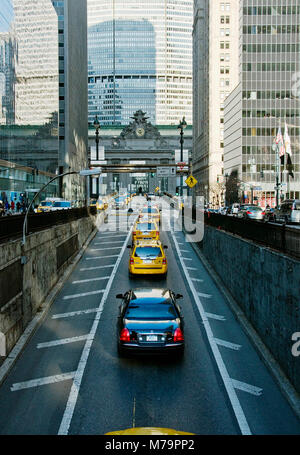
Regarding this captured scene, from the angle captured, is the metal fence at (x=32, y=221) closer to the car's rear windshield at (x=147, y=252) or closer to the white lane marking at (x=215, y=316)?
the car's rear windshield at (x=147, y=252)

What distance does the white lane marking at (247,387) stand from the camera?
34.8 feet

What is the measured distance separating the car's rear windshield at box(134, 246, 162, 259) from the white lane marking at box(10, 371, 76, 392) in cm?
1096

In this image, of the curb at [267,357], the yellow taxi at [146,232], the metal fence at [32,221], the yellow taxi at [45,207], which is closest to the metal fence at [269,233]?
the curb at [267,357]

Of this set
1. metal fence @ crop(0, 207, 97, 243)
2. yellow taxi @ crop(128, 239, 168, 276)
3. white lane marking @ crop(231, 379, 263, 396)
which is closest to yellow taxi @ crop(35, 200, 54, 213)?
metal fence @ crop(0, 207, 97, 243)

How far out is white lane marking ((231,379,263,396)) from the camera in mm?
10609

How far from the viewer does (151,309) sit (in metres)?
12.4

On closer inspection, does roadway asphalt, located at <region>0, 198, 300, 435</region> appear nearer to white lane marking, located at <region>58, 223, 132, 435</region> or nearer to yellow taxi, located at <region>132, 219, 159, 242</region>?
white lane marking, located at <region>58, 223, 132, 435</region>

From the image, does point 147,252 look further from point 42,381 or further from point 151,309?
point 42,381

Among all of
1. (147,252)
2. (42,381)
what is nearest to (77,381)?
(42,381)

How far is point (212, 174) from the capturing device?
118 meters

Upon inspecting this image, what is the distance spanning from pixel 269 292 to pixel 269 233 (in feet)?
7.07

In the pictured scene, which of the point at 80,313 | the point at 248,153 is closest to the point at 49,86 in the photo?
the point at 248,153

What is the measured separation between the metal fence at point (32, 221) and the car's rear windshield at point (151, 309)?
4647mm
